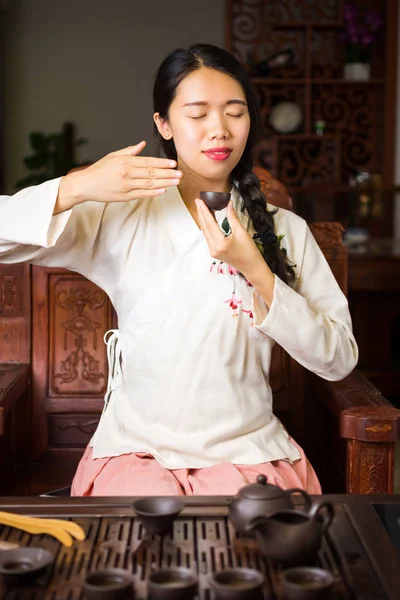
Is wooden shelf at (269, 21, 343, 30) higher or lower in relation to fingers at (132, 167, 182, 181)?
higher

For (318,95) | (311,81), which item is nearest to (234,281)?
(311,81)

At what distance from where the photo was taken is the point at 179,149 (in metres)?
1.88

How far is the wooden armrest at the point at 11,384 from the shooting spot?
6.68 feet

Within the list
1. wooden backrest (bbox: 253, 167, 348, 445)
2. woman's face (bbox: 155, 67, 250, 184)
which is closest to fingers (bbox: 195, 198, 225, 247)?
woman's face (bbox: 155, 67, 250, 184)

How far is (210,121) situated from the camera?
1.82 m

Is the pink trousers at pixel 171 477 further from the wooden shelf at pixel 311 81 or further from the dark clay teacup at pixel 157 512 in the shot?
the wooden shelf at pixel 311 81

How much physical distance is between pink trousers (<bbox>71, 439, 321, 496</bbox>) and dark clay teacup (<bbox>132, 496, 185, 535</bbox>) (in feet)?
1.18

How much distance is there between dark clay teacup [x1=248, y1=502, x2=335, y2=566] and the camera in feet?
3.96

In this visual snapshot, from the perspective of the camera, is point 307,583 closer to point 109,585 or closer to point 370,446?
point 109,585

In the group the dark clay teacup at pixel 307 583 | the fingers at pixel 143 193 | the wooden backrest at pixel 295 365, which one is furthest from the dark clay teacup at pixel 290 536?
the wooden backrest at pixel 295 365

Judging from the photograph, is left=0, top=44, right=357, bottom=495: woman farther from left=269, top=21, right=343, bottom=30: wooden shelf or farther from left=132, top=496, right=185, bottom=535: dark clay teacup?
left=269, top=21, right=343, bottom=30: wooden shelf

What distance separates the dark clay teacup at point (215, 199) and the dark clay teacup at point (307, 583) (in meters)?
0.80

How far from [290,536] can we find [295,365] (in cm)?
128

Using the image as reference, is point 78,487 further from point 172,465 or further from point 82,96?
point 82,96
